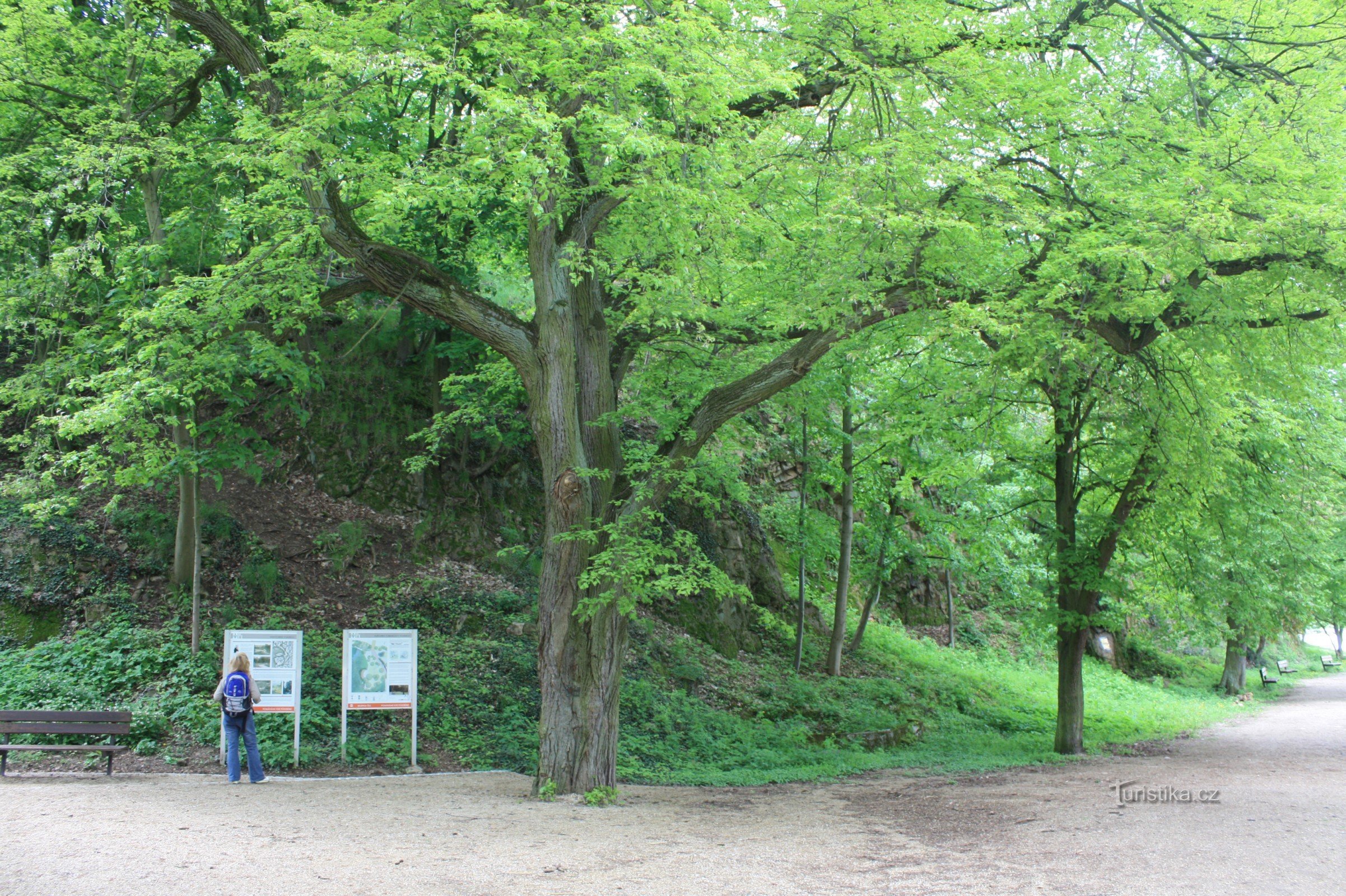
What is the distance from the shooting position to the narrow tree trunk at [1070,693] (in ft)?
43.9

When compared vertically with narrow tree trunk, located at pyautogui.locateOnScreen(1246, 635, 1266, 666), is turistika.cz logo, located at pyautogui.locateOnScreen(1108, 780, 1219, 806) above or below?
above

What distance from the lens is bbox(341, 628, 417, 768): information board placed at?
10.3 m

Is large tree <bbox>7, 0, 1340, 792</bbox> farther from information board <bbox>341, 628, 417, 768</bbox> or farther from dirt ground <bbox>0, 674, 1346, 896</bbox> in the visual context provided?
information board <bbox>341, 628, 417, 768</bbox>

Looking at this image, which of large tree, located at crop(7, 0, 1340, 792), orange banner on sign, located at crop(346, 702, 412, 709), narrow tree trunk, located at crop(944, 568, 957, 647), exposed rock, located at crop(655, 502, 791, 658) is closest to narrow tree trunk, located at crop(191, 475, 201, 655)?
orange banner on sign, located at crop(346, 702, 412, 709)

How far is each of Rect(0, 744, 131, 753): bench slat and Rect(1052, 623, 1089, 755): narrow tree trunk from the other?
1255 centimetres

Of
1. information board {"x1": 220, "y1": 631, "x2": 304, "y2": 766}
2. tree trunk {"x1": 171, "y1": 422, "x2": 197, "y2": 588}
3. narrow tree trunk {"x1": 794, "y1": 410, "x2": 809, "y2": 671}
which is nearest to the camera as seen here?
information board {"x1": 220, "y1": 631, "x2": 304, "y2": 766}

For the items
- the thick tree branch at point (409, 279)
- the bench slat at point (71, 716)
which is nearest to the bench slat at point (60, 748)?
the bench slat at point (71, 716)

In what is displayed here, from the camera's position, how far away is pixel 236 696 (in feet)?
29.6

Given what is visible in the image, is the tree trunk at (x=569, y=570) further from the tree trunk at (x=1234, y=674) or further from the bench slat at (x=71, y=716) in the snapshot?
the tree trunk at (x=1234, y=674)

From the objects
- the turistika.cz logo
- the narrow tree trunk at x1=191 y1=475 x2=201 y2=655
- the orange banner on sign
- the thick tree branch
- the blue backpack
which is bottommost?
the turistika.cz logo

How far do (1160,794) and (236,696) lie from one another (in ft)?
31.8

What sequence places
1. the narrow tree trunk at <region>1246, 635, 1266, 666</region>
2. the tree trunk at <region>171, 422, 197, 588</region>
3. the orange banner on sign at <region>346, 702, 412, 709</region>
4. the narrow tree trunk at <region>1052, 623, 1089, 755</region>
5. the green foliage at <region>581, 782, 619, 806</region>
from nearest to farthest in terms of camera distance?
the green foliage at <region>581, 782, 619, 806</region>
the orange banner on sign at <region>346, 702, 412, 709</region>
the tree trunk at <region>171, 422, 197, 588</region>
the narrow tree trunk at <region>1052, 623, 1089, 755</region>
the narrow tree trunk at <region>1246, 635, 1266, 666</region>

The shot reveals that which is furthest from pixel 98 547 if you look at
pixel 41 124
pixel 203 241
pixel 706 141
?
pixel 706 141

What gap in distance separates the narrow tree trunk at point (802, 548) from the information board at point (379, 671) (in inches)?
308
